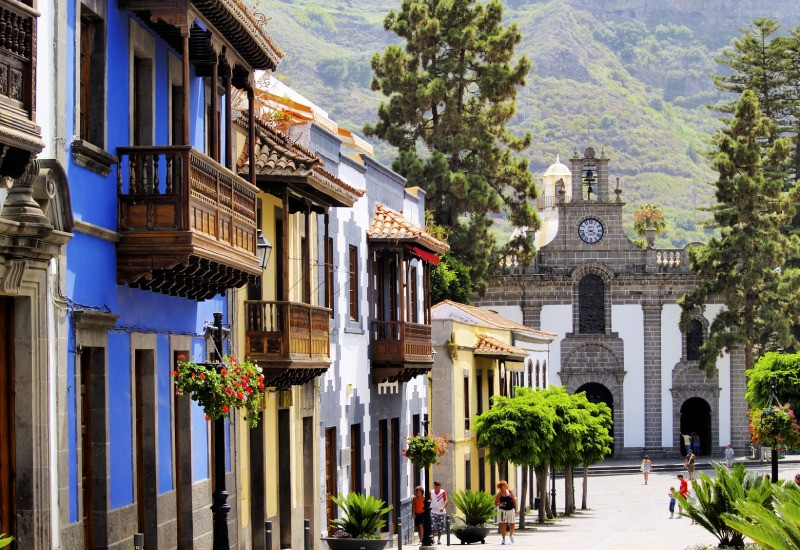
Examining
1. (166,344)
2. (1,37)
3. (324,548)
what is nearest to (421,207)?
(324,548)

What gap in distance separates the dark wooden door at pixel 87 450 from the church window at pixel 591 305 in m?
63.5

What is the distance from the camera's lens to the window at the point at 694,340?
7756 centimetres

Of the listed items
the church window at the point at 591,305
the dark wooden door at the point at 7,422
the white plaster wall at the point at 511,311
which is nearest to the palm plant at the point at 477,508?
the dark wooden door at the point at 7,422

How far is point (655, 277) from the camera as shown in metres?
77.8

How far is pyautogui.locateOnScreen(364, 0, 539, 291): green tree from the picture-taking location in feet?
205

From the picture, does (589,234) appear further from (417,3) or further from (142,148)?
(142,148)

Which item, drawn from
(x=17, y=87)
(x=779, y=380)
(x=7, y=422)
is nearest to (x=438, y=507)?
(x=779, y=380)

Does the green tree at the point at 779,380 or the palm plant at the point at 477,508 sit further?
the green tree at the point at 779,380

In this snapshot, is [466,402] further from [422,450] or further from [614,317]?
[614,317]

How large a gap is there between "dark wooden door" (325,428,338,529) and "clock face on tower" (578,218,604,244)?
166ft

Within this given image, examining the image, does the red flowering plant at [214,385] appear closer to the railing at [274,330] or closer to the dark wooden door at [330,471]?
the railing at [274,330]

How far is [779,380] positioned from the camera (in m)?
45.2

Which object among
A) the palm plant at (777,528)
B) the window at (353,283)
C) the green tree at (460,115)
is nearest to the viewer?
the palm plant at (777,528)

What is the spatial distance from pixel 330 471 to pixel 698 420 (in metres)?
52.6
